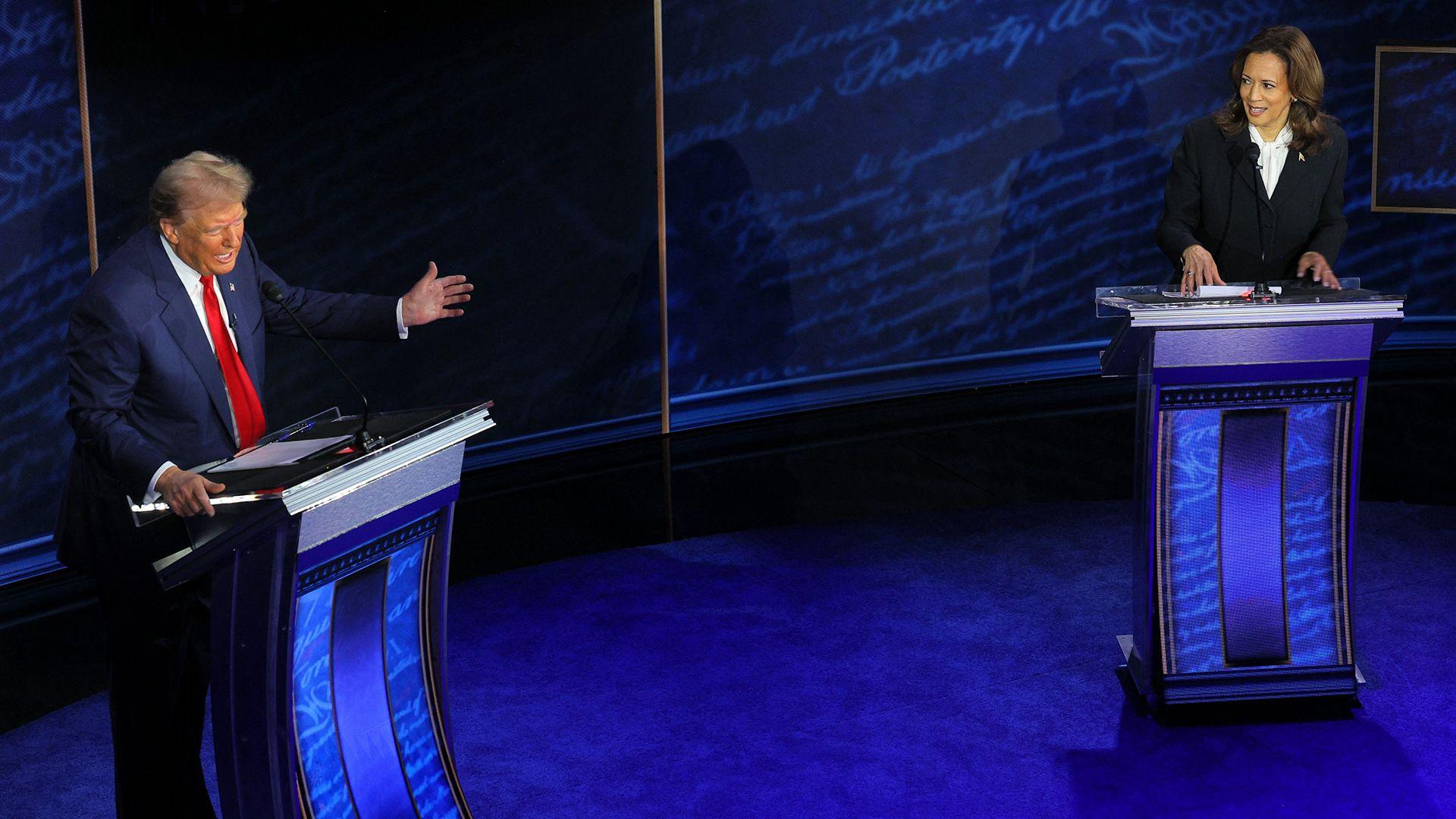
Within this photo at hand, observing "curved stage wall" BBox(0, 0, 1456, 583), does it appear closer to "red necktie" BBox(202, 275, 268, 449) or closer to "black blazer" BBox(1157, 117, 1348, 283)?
"red necktie" BBox(202, 275, 268, 449)

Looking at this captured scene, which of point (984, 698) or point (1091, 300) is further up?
point (1091, 300)

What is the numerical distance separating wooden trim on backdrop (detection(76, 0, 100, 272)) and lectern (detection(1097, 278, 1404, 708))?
2.51 meters

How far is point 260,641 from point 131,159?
2.10 metres

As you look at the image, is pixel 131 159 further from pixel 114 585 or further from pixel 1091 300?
pixel 1091 300

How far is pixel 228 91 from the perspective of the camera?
378 centimetres

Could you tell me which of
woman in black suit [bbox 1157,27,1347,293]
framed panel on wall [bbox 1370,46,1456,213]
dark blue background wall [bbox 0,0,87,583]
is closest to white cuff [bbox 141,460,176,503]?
Result: dark blue background wall [bbox 0,0,87,583]

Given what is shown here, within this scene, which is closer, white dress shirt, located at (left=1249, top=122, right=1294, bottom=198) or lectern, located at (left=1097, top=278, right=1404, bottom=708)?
lectern, located at (left=1097, top=278, right=1404, bottom=708)

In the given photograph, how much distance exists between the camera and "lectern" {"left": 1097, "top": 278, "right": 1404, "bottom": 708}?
2.87 metres

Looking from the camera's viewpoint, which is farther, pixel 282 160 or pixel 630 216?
pixel 630 216

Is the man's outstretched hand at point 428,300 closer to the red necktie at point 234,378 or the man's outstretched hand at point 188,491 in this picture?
the red necktie at point 234,378

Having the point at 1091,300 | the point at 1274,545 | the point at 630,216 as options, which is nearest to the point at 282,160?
the point at 630,216

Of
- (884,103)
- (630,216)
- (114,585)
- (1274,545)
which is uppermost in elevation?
(884,103)

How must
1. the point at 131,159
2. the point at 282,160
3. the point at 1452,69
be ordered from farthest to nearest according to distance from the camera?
the point at 1452,69 → the point at 282,160 → the point at 131,159

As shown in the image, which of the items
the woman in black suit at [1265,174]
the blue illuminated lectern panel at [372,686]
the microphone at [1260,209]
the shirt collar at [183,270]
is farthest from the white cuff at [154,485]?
the microphone at [1260,209]
